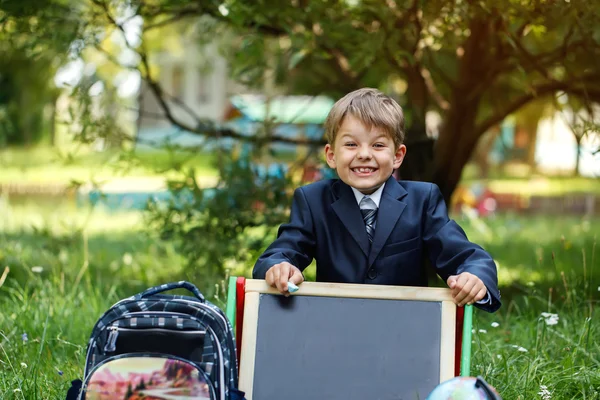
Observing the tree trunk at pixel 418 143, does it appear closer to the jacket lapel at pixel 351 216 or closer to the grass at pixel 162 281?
the grass at pixel 162 281

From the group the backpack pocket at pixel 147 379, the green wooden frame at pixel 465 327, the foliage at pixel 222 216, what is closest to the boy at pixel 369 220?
the green wooden frame at pixel 465 327

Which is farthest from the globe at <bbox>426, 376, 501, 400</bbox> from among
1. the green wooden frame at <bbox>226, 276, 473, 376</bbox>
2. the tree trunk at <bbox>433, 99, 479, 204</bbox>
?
the tree trunk at <bbox>433, 99, 479, 204</bbox>

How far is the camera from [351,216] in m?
3.01

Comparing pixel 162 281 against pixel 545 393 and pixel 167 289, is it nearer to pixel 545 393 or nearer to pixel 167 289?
pixel 167 289

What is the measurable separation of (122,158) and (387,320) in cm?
297

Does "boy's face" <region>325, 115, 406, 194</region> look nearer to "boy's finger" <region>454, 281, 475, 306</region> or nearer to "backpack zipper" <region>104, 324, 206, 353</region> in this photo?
"boy's finger" <region>454, 281, 475, 306</region>

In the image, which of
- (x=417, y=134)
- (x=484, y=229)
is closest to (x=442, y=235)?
(x=417, y=134)

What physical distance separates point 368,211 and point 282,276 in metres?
0.49

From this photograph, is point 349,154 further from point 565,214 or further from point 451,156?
point 565,214

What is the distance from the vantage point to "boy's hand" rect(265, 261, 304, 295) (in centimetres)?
276

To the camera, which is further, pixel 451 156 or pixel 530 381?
pixel 451 156

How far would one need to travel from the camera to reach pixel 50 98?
14.4 metres

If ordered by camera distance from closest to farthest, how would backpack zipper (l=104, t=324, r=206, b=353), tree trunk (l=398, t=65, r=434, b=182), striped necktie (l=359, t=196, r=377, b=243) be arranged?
backpack zipper (l=104, t=324, r=206, b=353) < striped necktie (l=359, t=196, r=377, b=243) < tree trunk (l=398, t=65, r=434, b=182)

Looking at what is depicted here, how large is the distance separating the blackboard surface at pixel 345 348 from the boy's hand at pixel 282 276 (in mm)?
68
